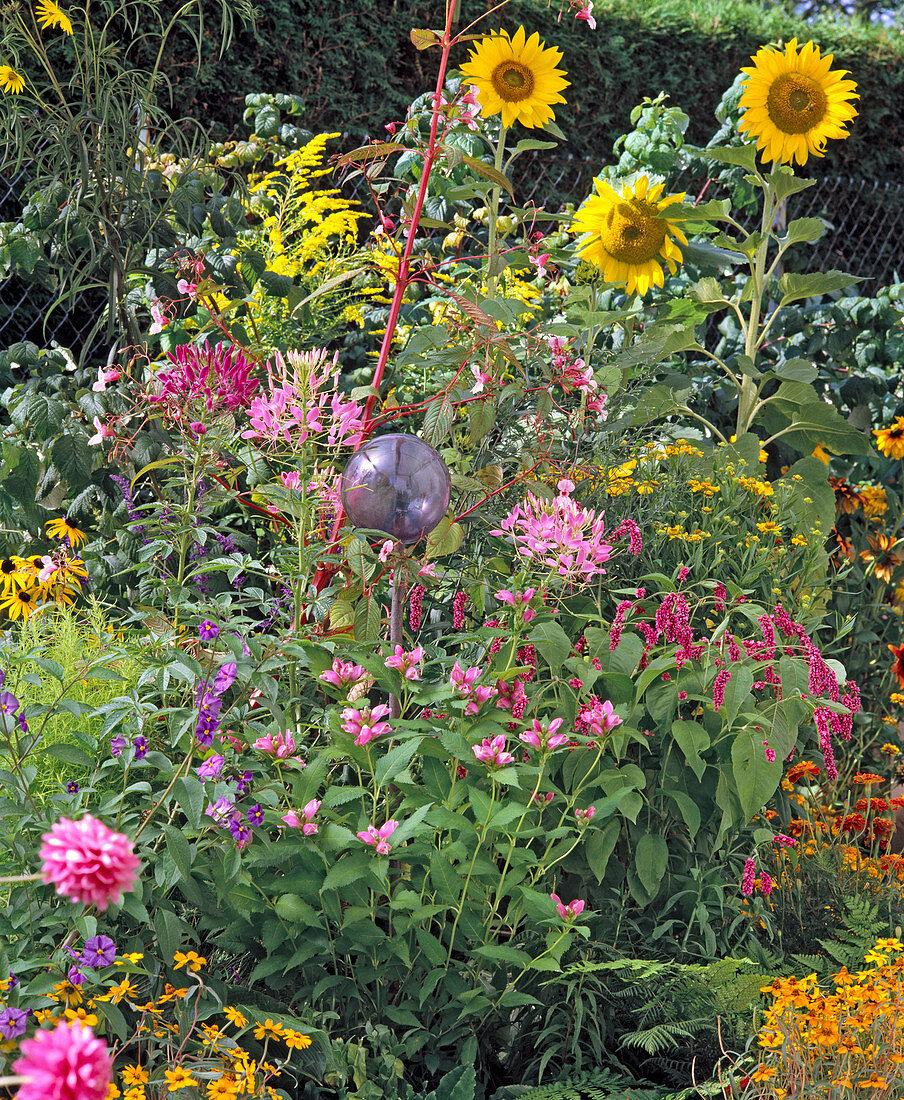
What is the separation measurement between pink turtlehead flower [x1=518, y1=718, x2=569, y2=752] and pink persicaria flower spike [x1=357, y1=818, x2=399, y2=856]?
0.26 metres

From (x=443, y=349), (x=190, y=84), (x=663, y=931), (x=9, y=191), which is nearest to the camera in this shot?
(x=663, y=931)

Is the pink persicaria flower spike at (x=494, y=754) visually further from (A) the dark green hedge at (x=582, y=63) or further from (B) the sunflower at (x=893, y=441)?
(A) the dark green hedge at (x=582, y=63)

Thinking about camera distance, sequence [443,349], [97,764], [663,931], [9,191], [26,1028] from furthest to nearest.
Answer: [9,191] → [443,349] → [663,931] → [97,764] → [26,1028]

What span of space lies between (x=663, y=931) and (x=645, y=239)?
1939 millimetres

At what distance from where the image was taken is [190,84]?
4.18 metres

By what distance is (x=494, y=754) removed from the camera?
162 cm

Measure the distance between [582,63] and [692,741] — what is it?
447cm

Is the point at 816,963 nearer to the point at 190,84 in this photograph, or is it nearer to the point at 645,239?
the point at 645,239

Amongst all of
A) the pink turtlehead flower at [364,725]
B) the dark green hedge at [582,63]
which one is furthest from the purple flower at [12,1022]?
the dark green hedge at [582,63]

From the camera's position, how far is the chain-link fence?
12.9ft

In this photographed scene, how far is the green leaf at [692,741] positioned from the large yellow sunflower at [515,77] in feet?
5.12

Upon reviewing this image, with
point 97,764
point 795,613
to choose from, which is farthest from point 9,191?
point 795,613

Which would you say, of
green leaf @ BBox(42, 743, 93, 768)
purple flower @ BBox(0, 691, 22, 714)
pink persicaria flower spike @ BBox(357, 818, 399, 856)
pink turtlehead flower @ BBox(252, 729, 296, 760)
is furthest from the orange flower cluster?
purple flower @ BBox(0, 691, 22, 714)

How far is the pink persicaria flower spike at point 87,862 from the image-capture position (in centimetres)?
74
